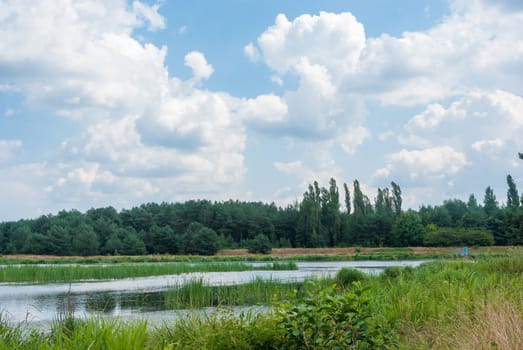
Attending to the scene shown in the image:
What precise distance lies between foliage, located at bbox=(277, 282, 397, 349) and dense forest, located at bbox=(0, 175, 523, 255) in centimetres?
6850

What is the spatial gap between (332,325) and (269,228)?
88706mm

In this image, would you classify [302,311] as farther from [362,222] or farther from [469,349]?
[362,222]

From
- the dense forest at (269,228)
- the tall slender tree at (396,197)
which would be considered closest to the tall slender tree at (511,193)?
the dense forest at (269,228)

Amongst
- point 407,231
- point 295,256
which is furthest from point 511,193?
point 295,256

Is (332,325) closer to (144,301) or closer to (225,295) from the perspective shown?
(225,295)

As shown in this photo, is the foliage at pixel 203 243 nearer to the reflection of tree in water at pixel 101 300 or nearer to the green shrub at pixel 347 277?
the reflection of tree in water at pixel 101 300

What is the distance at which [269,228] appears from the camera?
94.6 m

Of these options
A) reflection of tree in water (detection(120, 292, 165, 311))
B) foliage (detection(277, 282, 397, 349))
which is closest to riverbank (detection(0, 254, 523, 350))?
foliage (detection(277, 282, 397, 349))

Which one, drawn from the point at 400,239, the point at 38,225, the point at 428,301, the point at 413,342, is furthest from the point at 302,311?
the point at 38,225

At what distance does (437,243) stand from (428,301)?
68.5 m

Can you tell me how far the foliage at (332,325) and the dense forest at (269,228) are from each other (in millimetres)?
68500

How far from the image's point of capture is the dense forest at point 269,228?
7912 cm

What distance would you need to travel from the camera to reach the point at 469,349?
5.41 m

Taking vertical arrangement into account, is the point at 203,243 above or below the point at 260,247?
above
